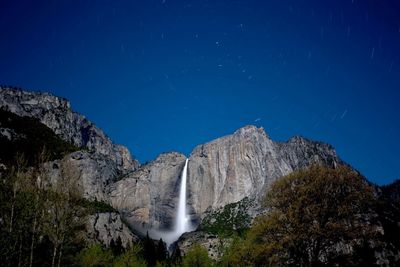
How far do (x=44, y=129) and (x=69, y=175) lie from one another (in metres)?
147

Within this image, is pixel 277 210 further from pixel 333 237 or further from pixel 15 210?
pixel 15 210

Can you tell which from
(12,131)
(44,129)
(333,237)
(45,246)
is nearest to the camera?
(333,237)

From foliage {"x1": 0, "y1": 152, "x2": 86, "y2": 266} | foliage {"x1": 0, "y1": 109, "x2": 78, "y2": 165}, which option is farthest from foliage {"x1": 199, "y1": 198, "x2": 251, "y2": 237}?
foliage {"x1": 0, "y1": 152, "x2": 86, "y2": 266}

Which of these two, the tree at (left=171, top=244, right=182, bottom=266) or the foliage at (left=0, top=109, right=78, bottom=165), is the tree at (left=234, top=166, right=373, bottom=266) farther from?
the foliage at (left=0, top=109, right=78, bottom=165)

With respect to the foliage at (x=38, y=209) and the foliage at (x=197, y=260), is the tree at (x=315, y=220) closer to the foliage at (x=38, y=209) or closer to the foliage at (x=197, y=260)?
the foliage at (x=38, y=209)

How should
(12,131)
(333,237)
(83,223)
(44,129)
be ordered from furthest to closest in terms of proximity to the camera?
(44,129) < (12,131) < (333,237) < (83,223)

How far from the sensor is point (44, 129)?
546ft

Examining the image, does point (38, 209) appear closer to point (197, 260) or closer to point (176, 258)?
point (197, 260)

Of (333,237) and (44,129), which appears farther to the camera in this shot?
(44,129)

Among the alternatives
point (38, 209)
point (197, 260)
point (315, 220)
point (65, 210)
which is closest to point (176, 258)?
point (197, 260)

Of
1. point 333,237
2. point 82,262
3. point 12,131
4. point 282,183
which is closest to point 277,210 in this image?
point 282,183

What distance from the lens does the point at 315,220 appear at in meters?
33.9

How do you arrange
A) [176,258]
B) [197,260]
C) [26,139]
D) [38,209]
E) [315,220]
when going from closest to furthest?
[38,209] → [315,220] → [197,260] → [176,258] → [26,139]

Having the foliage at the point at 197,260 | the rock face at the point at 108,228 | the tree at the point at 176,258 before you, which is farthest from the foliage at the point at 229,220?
the foliage at the point at 197,260
